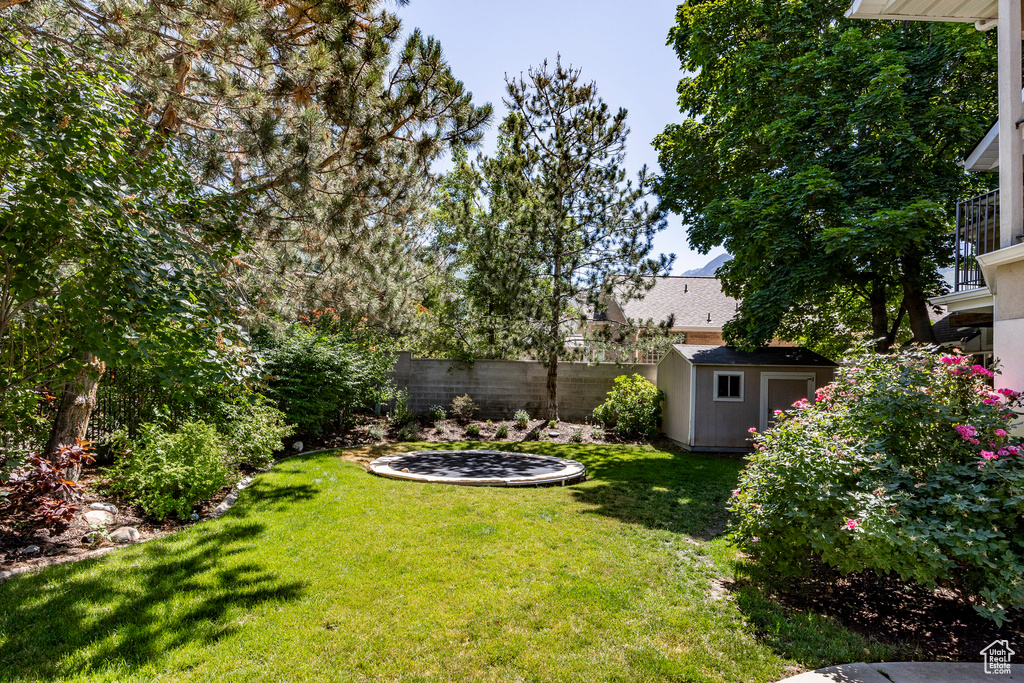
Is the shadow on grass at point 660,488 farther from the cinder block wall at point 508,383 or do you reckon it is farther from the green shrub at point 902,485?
the cinder block wall at point 508,383

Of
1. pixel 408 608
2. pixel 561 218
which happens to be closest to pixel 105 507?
pixel 408 608

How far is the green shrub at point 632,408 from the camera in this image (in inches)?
482

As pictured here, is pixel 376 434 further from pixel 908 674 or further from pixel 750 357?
pixel 908 674

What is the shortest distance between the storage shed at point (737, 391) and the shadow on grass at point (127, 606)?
31.3 feet

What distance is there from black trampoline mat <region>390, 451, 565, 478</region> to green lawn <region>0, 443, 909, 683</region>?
2.15m

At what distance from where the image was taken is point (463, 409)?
12.8 metres

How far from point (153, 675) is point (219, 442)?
443cm

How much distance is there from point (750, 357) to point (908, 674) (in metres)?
9.44

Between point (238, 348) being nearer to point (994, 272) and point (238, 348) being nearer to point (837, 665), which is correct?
point (837, 665)

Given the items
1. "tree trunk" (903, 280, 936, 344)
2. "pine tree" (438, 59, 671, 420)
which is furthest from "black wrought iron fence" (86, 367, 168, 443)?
"tree trunk" (903, 280, 936, 344)

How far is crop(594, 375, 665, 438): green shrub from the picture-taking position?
12.2 metres

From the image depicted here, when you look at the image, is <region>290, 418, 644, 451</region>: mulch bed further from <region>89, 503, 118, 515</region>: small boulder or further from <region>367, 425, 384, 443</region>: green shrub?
<region>89, 503, 118, 515</region>: small boulder

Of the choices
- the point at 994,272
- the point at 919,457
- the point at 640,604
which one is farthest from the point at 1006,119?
the point at 640,604

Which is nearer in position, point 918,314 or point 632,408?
point 918,314
